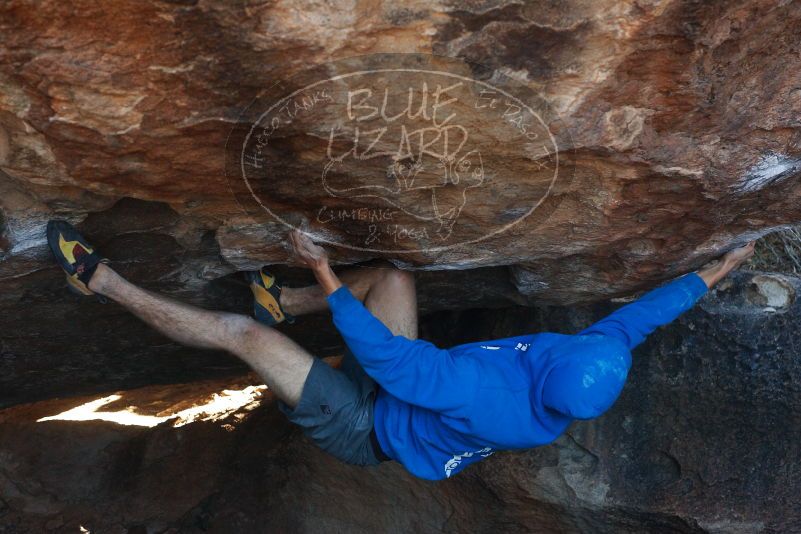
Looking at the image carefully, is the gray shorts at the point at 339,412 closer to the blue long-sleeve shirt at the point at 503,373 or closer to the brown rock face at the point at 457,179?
the blue long-sleeve shirt at the point at 503,373

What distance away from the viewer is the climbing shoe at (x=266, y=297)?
2.43 meters

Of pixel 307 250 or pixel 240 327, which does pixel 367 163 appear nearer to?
pixel 307 250

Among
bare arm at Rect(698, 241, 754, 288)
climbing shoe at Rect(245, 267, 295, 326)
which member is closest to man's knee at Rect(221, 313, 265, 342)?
climbing shoe at Rect(245, 267, 295, 326)

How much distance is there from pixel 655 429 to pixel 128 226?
1.81m

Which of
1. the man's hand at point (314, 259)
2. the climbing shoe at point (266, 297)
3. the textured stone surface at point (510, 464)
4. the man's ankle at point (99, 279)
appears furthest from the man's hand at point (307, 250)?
the textured stone surface at point (510, 464)

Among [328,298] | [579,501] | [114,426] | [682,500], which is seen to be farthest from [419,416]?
[114,426]

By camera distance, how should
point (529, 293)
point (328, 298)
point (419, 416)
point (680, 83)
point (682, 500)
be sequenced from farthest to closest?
point (682, 500) → point (529, 293) → point (419, 416) → point (328, 298) → point (680, 83)

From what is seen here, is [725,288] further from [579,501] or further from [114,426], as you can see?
[114,426]

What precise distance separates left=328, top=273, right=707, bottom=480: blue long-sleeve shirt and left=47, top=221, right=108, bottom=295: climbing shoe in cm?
62

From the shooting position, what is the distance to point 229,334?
7.63 feet

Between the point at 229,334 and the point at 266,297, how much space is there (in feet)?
0.61

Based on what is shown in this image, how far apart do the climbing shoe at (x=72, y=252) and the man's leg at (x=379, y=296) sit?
57cm

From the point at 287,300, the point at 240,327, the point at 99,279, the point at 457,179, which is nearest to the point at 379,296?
the point at 287,300

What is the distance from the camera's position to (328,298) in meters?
2.15
